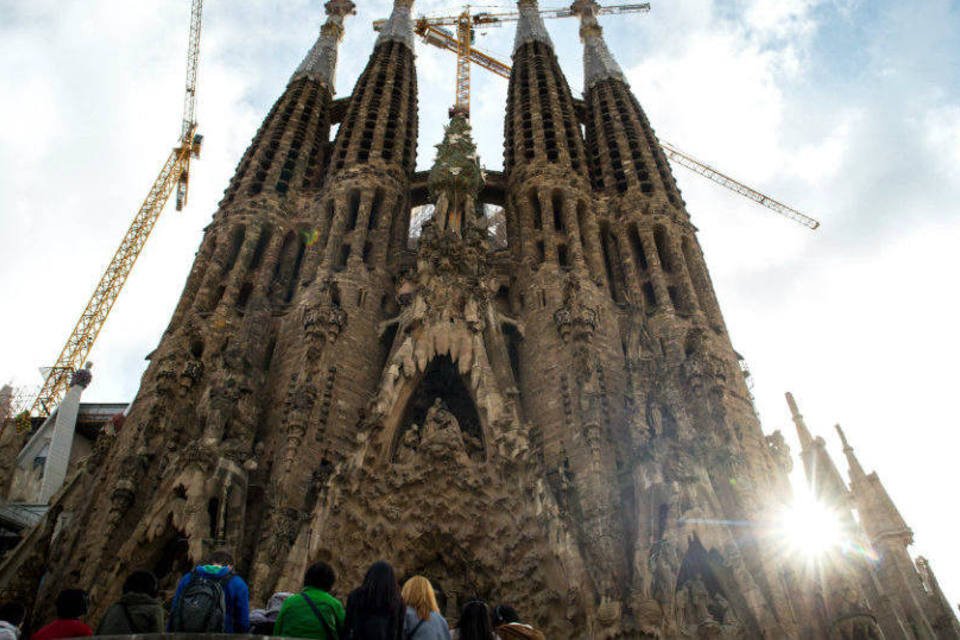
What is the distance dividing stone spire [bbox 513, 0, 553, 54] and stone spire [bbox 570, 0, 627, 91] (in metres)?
1.96

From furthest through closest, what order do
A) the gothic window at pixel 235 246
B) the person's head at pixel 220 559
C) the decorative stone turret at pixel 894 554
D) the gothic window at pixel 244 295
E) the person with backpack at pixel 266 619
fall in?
the gothic window at pixel 235 246 < the gothic window at pixel 244 295 < the decorative stone turret at pixel 894 554 < the person with backpack at pixel 266 619 < the person's head at pixel 220 559

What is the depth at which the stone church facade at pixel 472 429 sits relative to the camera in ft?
43.3

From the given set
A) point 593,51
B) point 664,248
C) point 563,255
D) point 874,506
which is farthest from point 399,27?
point 874,506

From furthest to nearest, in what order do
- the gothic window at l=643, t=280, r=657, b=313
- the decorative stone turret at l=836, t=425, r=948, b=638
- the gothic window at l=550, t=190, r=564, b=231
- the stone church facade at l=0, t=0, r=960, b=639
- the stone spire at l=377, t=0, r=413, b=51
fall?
the stone spire at l=377, t=0, r=413, b=51 → the gothic window at l=550, t=190, r=564, b=231 → the gothic window at l=643, t=280, r=657, b=313 → the decorative stone turret at l=836, t=425, r=948, b=638 → the stone church facade at l=0, t=0, r=960, b=639

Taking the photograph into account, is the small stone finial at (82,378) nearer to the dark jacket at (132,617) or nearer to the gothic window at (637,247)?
the gothic window at (637,247)

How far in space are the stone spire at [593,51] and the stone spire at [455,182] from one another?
35.8 feet

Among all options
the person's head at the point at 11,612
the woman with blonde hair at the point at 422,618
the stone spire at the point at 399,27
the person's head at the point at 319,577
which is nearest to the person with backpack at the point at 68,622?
the person's head at the point at 11,612

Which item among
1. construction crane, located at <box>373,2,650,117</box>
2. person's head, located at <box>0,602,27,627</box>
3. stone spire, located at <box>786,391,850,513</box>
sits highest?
construction crane, located at <box>373,2,650,117</box>

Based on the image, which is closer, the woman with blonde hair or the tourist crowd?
the tourist crowd

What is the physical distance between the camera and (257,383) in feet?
56.3

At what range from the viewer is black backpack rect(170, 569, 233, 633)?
4984 mm

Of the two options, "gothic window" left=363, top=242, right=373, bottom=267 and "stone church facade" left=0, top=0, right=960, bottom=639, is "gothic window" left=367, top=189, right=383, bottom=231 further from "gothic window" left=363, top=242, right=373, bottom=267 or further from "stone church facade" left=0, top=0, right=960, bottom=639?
"gothic window" left=363, top=242, right=373, bottom=267

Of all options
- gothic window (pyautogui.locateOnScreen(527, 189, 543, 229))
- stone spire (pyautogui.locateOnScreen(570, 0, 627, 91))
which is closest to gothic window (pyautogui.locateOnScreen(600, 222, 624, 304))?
gothic window (pyautogui.locateOnScreen(527, 189, 543, 229))

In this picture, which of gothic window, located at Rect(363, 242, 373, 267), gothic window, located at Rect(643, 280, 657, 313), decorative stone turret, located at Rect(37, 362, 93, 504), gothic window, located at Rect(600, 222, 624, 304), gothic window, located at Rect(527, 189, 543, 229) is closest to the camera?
gothic window, located at Rect(643, 280, 657, 313)
